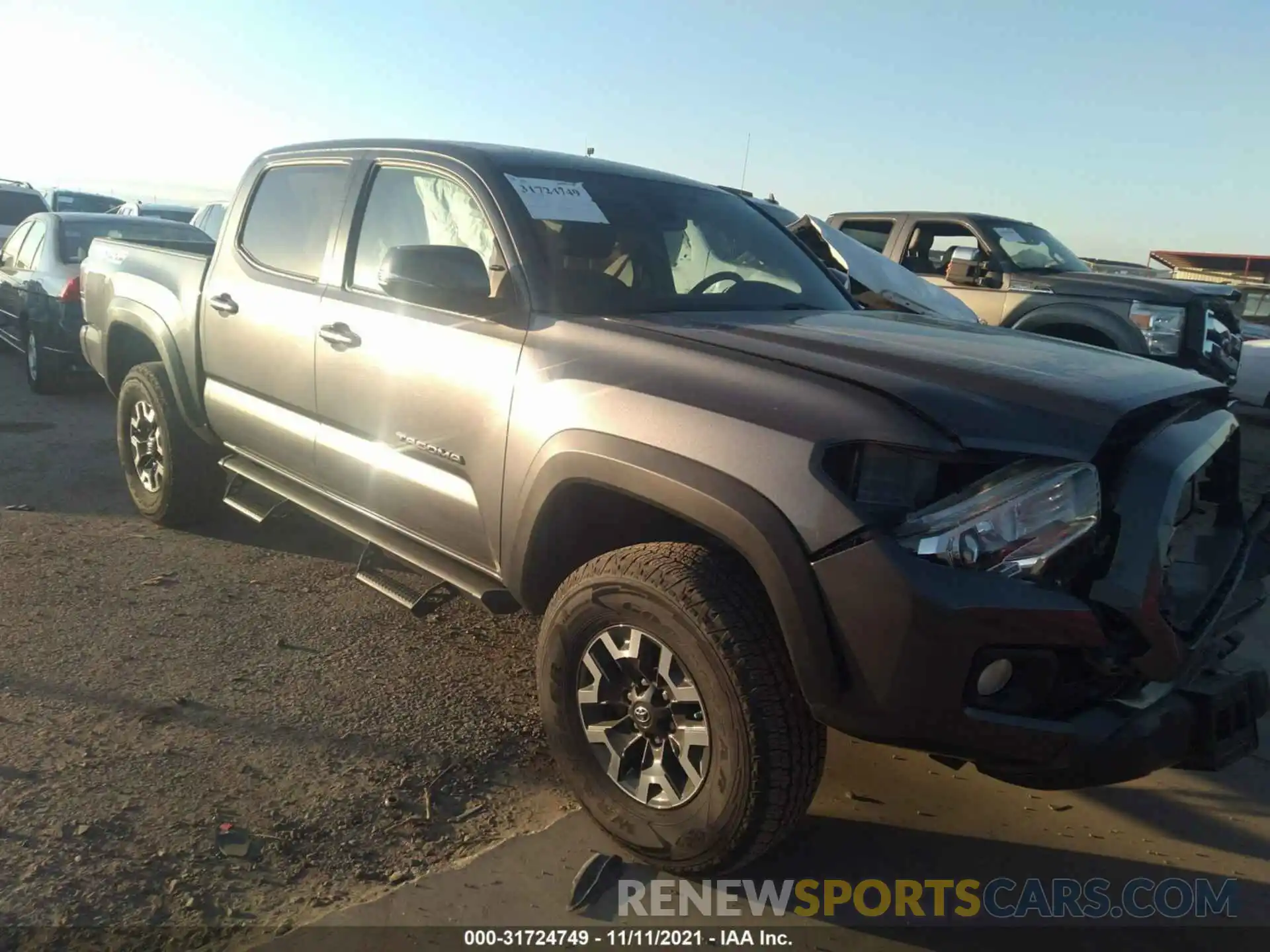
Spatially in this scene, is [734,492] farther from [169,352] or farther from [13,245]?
[13,245]

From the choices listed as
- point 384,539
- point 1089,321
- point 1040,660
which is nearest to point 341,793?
point 384,539

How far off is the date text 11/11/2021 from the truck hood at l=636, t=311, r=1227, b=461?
4.28 ft

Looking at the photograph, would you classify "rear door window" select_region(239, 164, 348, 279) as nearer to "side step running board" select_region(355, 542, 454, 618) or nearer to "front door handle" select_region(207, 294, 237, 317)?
"front door handle" select_region(207, 294, 237, 317)

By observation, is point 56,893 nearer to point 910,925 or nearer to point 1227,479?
point 910,925

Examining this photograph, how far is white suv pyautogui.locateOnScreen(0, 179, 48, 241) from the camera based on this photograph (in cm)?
1448

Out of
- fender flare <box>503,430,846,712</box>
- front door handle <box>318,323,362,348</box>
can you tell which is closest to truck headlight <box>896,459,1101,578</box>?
fender flare <box>503,430,846,712</box>

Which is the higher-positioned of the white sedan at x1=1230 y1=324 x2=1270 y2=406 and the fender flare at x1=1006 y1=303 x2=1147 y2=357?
the fender flare at x1=1006 y1=303 x2=1147 y2=357

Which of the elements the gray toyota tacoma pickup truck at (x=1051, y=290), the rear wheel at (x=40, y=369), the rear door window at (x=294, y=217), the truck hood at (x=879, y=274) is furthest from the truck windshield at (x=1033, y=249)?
the rear wheel at (x=40, y=369)

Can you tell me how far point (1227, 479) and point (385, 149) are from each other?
10.0 ft

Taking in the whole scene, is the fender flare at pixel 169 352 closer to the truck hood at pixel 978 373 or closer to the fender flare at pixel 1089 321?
the truck hood at pixel 978 373

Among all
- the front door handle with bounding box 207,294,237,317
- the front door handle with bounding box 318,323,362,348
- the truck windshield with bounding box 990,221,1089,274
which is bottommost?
the front door handle with bounding box 207,294,237,317

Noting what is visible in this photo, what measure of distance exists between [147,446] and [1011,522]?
4.53 metres

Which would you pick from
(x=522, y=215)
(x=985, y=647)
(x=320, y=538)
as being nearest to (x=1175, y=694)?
(x=985, y=647)

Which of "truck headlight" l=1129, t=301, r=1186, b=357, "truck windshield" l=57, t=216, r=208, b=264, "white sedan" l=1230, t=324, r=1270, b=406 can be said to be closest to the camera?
"truck headlight" l=1129, t=301, r=1186, b=357
